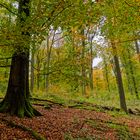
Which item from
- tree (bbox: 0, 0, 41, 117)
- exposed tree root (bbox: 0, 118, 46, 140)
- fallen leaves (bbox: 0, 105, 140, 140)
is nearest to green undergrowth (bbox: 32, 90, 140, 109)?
fallen leaves (bbox: 0, 105, 140, 140)

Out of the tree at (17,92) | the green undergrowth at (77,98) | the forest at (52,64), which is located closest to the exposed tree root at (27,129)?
the forest at (52,64)

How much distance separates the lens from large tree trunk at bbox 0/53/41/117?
9719mm

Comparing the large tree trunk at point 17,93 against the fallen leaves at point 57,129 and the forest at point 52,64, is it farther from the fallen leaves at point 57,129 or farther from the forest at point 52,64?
the fallen leaves at point 57,129

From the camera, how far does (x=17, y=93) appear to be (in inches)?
389

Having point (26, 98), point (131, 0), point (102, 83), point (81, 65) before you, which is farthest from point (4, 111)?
point (102, 83)

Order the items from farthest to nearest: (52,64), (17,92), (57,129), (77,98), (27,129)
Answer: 1. (77,98)
2. (52,64)
3. (17,92)
4. (57,129)
5. (27,129)

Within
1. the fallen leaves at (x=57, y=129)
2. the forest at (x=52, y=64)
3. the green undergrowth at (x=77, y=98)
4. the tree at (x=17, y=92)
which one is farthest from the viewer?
the green undergrowth at (x=77, y=98)

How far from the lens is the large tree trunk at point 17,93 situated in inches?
383

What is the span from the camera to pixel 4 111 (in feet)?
31.4

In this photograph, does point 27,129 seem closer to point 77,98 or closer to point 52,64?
point 52,64

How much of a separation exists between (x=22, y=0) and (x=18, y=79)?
3205 mm

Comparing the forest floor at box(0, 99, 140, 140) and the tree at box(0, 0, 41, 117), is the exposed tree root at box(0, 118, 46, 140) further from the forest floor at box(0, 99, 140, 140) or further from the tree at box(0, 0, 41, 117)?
the tree at box(0, 0, 41, 117)

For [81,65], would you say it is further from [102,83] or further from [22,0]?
[102,83]

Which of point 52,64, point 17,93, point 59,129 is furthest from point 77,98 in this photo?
point 59,129
